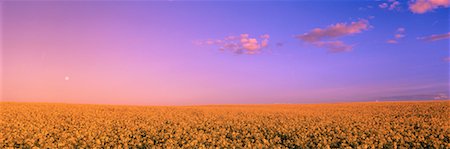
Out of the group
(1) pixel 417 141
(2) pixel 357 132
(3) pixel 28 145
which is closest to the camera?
(3) pixel 28 145

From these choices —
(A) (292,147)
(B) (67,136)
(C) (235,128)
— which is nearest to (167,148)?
(A) (292,147)

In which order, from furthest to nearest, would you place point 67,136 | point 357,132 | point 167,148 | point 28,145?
point 357,132, point 67,136, point 28,145, point 167,148

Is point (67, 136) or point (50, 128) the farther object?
point (50, 128)

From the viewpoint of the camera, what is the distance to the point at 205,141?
48.7 feet

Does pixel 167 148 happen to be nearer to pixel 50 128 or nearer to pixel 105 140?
pixel 105 140

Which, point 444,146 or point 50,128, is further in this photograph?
point 50,128

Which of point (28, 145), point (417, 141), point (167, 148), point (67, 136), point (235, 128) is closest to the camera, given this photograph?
point (167, 148)

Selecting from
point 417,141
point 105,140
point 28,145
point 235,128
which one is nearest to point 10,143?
point 28,145

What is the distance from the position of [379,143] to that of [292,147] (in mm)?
3590

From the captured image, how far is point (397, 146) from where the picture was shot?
1459cm

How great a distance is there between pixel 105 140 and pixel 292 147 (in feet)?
25.6

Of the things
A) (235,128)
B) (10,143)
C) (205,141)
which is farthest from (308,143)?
(10,143)

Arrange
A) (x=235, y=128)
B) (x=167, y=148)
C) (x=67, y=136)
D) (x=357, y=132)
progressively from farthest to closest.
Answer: (x=235, y=128) → (x=357, y=132) → (x=67, y=136) → (x=167, y=148)

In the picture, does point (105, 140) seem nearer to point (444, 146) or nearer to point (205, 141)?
point (205, 141)
